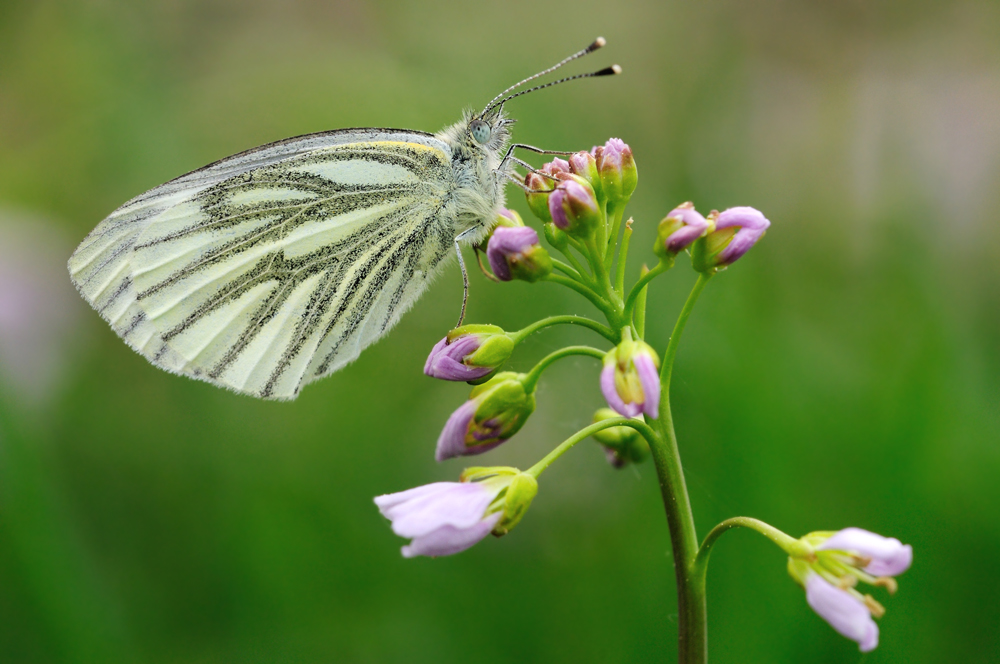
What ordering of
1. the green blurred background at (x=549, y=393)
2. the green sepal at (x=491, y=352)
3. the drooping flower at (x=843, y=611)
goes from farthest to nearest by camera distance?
1. the green blurred background at (x=549, y=393)
2. the green sepal at (x=491, y=352)
3. the drooping flower at (x=843, y=611)

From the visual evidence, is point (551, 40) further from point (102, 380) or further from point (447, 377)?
point (447, 377)

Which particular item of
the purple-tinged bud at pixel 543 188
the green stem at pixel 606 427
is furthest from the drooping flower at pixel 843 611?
the purple-tinged bud at pixel 543 188

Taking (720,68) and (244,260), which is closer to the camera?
(244,260)

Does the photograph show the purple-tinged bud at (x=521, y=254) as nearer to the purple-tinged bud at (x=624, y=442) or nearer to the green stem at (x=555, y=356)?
the green stem at (x=555, y=356)

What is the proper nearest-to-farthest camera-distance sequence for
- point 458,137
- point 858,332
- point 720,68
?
1. point 458,137
2. point 858,332
3. point 720,68

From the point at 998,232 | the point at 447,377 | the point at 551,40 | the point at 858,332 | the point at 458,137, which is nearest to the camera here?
the point at 447,377

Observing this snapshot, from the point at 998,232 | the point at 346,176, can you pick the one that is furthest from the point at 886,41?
the point at 346,176
